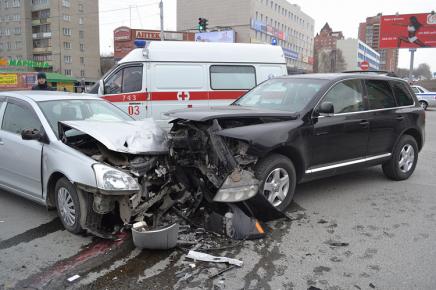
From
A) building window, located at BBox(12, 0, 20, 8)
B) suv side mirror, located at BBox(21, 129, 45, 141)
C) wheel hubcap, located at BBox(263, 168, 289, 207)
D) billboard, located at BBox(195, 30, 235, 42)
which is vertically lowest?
wheel hubcap, located at BBox(263, 168, 289, 207)

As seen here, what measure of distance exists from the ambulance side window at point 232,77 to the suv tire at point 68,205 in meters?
6.28

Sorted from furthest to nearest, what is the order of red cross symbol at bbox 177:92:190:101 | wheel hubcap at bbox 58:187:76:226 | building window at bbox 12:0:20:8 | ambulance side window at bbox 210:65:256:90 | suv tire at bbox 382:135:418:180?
building window at bbox 12:0:20:8 → ambulance side window at bbox 210:65:256:90 → red cross symbol at bbox 177:92:190:101 → suv tire at bbox 382:135:418:180 → wheel hubcap at bbox 58:187:76:226

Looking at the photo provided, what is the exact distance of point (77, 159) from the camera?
4.27 meters

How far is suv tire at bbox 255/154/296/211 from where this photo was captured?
479 centimetres

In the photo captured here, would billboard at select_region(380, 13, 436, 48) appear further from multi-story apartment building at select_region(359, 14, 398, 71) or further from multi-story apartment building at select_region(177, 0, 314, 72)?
multi-story apartment building at select_region(359, 14, 398, 71)

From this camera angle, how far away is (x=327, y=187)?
21.5ft

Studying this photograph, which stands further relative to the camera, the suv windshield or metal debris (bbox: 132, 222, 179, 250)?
the suv windshield

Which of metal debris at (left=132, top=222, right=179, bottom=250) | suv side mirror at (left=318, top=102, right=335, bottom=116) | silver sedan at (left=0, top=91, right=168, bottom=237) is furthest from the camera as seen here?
suv side mirror at (left=318, top=102, right=335, bottom=116)

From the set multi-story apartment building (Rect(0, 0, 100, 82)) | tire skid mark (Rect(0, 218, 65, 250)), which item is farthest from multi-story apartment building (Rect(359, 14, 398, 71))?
tire skid mark (Rect(0, 218, 65, 250))

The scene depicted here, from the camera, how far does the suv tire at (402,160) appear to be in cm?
682

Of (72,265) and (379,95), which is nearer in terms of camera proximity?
(72,265)

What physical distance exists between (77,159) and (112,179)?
529mm

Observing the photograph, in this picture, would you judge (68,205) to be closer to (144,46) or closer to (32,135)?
(32,135)

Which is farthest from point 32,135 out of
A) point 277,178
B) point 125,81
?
point 125,81
